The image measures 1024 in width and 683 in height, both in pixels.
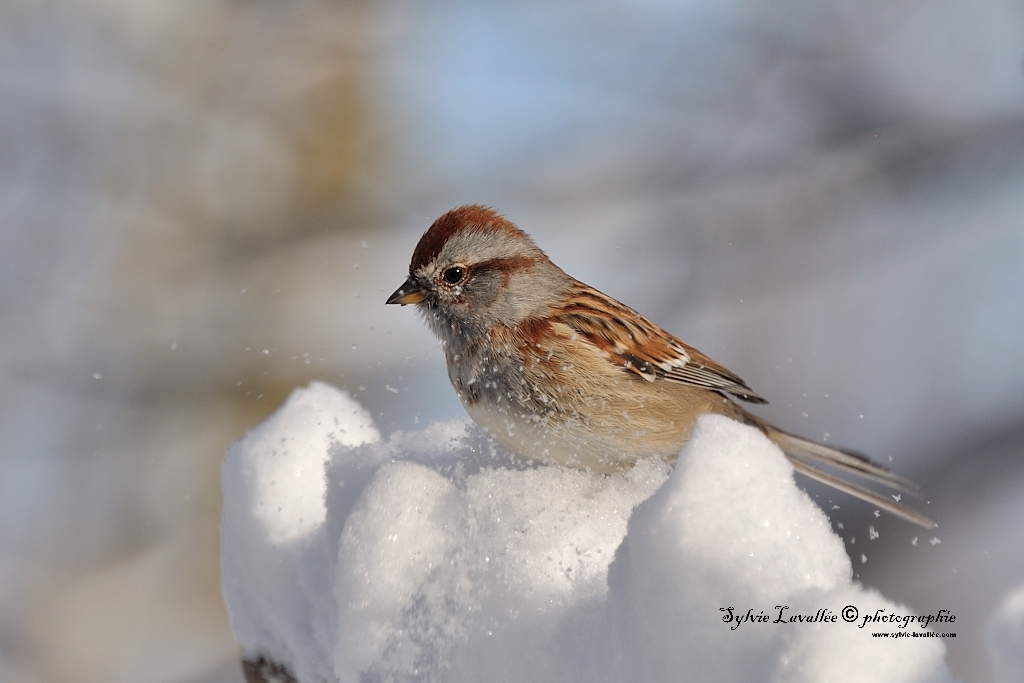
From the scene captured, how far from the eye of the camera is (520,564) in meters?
0.97

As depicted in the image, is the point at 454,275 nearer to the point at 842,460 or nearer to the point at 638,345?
the point at 638,345

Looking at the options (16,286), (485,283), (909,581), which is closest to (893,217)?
(909,581)

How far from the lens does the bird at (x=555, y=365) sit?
161 centimetres

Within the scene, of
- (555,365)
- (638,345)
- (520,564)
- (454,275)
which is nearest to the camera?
(520,564)

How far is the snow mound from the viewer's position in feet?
2.31

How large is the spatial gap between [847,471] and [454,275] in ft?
3.60

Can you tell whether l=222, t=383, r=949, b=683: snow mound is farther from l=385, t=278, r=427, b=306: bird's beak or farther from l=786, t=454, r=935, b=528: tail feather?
l=786, t=454, r=935, b=528: tail feather

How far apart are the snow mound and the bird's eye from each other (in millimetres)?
393

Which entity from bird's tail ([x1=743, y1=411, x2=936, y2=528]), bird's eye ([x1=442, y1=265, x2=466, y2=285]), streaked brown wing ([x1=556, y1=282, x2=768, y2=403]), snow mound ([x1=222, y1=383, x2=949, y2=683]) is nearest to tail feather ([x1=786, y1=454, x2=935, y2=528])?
bird's tail ([x1=743, y1=411, x2=936, y2=528])

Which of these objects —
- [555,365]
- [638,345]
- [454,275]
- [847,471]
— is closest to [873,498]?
[847,471]

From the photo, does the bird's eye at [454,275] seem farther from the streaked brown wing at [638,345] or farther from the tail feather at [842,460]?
the tail feather at [842,460]

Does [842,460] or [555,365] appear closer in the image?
[555,365]

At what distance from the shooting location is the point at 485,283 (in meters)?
1.84

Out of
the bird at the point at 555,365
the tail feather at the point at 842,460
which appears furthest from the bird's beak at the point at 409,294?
the tail feather at the point at 842,460
